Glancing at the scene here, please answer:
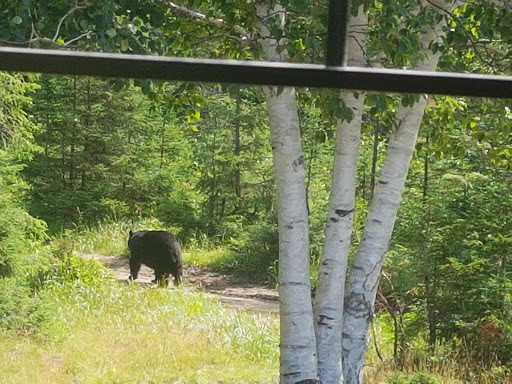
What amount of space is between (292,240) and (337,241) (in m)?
0.12

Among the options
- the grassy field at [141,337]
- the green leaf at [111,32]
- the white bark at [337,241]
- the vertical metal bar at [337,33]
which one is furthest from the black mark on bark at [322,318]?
the vertical metal bar at [337,33]

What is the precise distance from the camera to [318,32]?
5.06ft

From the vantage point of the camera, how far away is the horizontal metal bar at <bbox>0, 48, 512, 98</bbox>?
27.6 inches

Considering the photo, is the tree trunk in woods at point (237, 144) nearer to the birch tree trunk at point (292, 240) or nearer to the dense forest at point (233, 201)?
the dense forest at point (233, 201)

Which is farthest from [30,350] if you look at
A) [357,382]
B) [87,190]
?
[357,382]

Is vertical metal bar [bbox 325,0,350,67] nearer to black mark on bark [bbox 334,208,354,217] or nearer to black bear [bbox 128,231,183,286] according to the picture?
black mark on bark [bbox 334,208,354,217]

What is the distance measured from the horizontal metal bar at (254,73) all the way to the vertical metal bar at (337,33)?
46 millimetres

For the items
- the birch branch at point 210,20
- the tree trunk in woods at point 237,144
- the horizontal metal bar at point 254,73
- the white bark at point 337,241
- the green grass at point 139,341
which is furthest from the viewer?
the tree trunk in woods at point 237,144

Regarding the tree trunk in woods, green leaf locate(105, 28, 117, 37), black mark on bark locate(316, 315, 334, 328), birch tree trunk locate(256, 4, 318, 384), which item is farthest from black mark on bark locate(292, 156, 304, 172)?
green leaf locate(105, 28, 117, 37)

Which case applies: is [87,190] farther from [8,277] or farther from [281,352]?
[281,352]

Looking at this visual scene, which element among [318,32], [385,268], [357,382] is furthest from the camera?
[385,268]

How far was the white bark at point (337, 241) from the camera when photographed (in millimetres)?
A: 1841

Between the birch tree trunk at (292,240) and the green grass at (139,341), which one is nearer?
the birch tree trunk at (292,240)

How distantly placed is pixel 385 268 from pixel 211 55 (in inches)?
30.2
